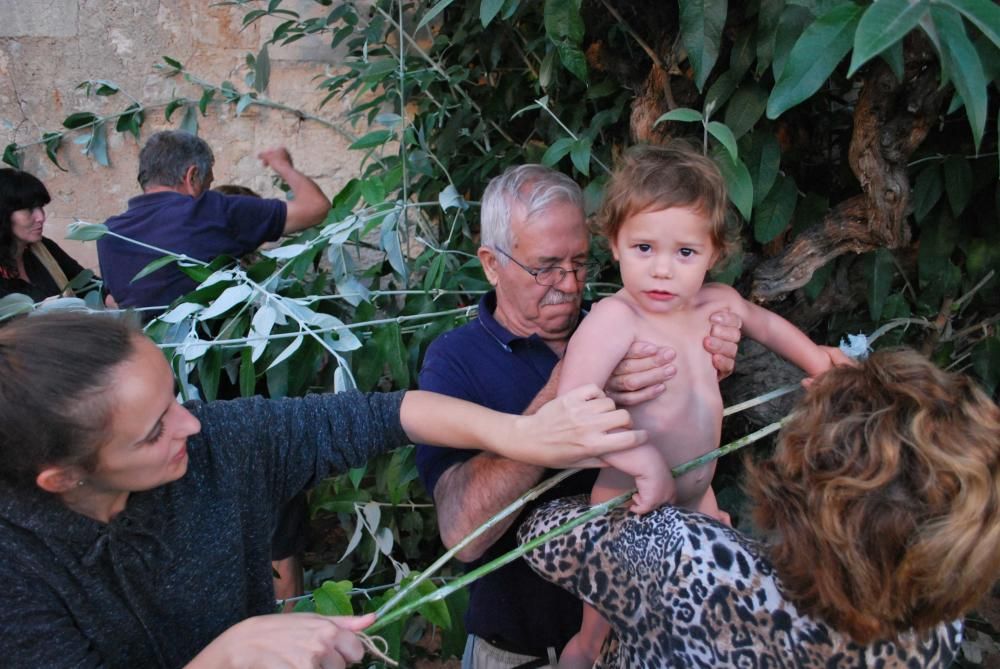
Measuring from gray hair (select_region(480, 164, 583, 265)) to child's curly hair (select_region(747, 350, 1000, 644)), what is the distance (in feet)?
2.88

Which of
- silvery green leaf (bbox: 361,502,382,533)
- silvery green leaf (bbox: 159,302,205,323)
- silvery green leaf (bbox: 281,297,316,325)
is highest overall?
silvery green leaf (bbox: 281,297,316,325)

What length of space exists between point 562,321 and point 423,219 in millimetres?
1140

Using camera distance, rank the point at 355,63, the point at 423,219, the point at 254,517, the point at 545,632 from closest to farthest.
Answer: the point at 254,517
the point at 545,632
the point at 423,219
the point at 355,63

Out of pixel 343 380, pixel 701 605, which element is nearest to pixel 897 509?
pixel 701 605

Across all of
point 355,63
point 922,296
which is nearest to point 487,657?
point 922,296

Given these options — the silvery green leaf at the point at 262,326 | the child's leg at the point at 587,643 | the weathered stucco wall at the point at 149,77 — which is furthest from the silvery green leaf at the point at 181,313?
the weathered stucco wall at the point at 149,77

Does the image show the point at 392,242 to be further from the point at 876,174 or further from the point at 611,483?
the point at 876,174

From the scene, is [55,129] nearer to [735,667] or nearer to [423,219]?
[423,219]

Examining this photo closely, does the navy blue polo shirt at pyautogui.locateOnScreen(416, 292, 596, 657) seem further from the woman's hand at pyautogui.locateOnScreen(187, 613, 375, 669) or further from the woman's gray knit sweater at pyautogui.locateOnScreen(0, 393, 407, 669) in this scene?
the woman's hand at pyautogui.locateOnScreen(187, 613, 375, 669)

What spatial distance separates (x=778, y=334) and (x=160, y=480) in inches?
43.8

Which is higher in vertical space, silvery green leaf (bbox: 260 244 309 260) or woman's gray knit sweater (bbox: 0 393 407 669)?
silvery green leaf (bbox: 260 244 309 260)

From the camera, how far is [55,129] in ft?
13.0

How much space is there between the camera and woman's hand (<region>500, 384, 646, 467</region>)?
1.27 meters

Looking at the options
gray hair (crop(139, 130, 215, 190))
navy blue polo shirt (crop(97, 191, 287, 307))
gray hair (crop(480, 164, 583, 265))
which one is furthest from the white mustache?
gray hair (crop(139, 130, 215, 190))
